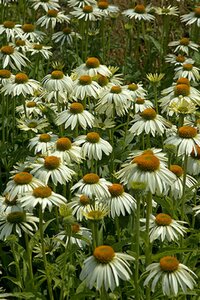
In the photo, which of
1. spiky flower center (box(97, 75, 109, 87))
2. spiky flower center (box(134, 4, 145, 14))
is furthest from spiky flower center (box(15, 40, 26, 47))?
spiky flower center (box(134, 4, 145, 14))

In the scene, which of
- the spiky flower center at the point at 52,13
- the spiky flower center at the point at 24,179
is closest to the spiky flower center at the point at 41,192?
the spiky flower center at the point at 24,179

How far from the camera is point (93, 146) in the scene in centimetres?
373

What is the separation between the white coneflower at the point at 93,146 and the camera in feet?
12.1

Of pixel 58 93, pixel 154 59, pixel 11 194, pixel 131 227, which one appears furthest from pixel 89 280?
pixel 154 59

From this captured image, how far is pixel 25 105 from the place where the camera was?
4.57 meters

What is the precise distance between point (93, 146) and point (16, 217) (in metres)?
0.72

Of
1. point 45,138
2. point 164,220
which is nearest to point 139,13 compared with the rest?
point 45,138

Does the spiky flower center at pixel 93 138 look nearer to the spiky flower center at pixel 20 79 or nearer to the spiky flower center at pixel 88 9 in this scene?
the spiky flower center at pixel 20 79

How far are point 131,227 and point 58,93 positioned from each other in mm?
1142

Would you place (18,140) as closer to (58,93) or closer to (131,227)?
(58,93)

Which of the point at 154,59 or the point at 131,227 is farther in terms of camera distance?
the point at 154,59

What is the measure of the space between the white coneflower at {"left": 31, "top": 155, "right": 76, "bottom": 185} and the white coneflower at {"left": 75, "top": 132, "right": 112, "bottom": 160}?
26 cm

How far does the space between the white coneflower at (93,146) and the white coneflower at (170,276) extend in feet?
3.37

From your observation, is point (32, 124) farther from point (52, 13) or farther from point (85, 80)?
point (52, 13)
